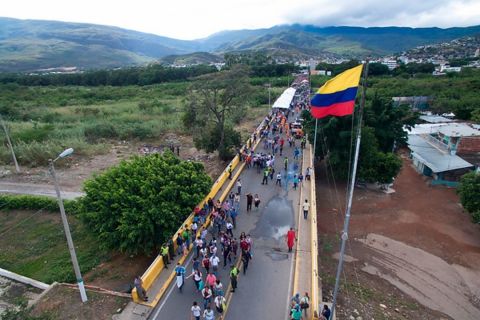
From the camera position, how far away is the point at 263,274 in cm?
1291

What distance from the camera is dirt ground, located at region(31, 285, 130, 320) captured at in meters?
11.2

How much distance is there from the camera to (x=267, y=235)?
15.7m

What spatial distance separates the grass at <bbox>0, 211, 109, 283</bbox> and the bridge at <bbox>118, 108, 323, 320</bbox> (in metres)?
5.98

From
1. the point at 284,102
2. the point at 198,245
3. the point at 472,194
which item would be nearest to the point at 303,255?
the point at 198,245

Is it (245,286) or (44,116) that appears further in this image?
(44,116)

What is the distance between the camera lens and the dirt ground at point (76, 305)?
36.7 feet

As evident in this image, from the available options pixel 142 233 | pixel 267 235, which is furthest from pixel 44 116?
pixel 267 235

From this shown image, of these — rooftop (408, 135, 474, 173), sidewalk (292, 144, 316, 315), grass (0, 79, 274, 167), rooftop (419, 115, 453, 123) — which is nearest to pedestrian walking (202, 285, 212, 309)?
sidewalk (292, 144, 316, 315)

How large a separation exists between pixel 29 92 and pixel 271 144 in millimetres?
64964

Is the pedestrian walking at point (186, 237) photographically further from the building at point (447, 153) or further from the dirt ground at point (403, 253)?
the building at point (447, 153)

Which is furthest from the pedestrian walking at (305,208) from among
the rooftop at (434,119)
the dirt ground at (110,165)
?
the rooftop at (434,119)

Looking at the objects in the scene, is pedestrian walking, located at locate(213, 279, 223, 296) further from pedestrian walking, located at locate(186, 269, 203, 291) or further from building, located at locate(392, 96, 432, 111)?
building, located at locate(392, 96, 432, 111)

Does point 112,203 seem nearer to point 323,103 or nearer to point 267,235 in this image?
point 267,235

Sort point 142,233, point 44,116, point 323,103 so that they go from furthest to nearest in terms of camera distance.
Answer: point 44,116, point 142,233, point 323,103
